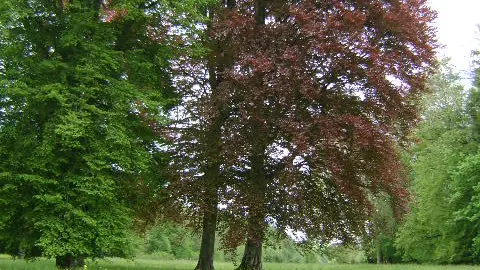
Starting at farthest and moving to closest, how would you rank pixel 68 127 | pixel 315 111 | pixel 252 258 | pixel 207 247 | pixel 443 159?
pixel 443 159
pixel 207 247
pixel 252 258
pixel 315 111
pixel 68 127

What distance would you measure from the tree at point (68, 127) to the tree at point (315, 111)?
2.67 meters

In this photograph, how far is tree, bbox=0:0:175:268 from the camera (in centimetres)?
1334

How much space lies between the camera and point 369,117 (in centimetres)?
1566

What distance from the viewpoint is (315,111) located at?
1515cm

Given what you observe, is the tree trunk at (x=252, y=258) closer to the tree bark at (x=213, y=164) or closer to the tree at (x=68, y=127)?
the tree bark at (x=213, y=164)

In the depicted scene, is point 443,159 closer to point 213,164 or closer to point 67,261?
point 213,164

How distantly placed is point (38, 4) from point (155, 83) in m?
4.35

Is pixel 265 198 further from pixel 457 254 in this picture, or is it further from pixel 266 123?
pixel 457 254

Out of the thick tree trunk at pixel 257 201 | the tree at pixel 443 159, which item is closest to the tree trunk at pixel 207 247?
the thick tree trunk at pixel 257 201

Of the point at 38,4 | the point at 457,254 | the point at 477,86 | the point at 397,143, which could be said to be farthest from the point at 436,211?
the point at 38,4

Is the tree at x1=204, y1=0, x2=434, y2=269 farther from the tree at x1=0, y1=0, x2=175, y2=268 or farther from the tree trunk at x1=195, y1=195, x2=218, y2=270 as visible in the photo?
the tree at x1=0, y1=0, x2=175, y2=268

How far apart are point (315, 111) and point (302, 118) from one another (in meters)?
0.97

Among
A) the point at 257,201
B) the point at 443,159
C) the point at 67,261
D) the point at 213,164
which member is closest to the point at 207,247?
the point at 213,164

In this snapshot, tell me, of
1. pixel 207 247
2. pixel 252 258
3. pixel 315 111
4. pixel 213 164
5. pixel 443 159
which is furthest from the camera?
pixel 443 159
